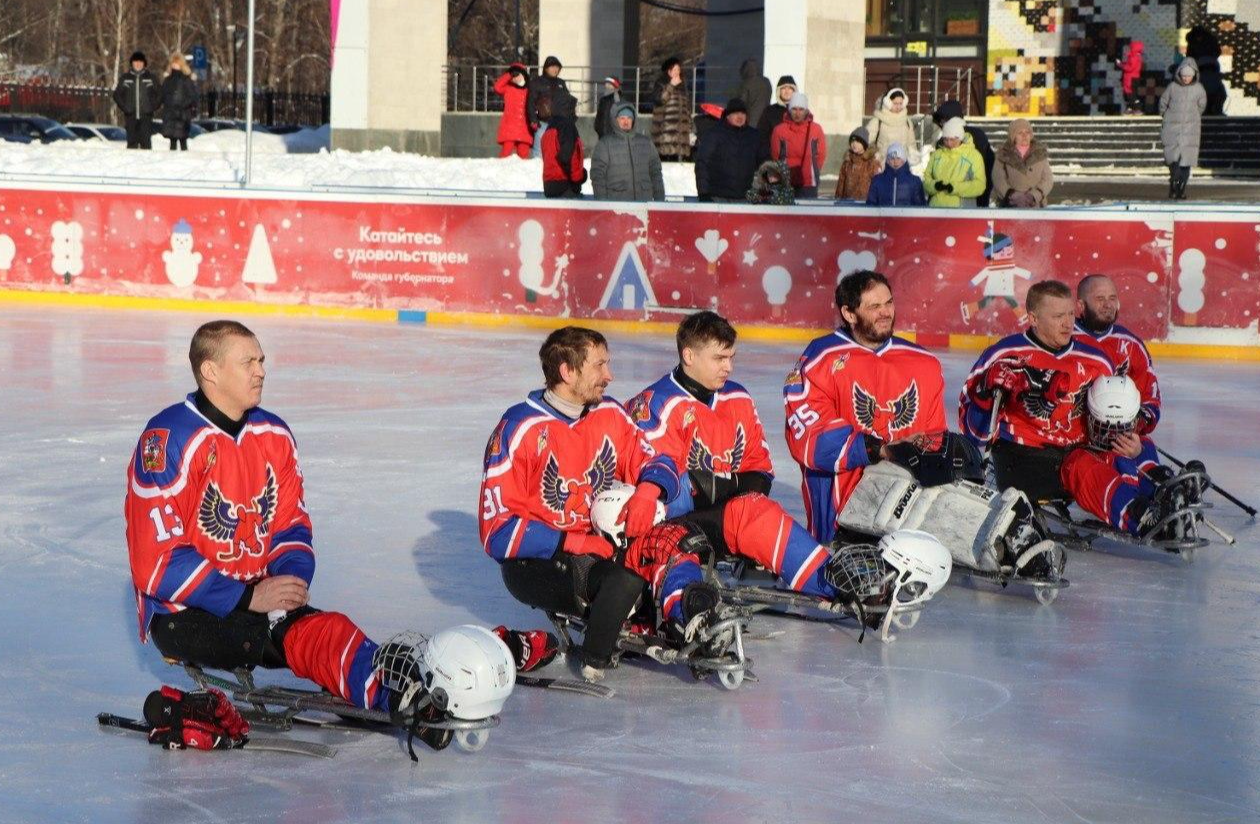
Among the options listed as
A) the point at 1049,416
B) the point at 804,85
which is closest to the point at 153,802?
the point at 1049,416

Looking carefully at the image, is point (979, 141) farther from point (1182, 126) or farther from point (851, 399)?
point (851, 399)

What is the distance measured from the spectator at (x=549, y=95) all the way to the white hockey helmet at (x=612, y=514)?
11.2 metres

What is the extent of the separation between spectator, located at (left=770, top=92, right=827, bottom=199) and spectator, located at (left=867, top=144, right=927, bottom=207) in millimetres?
1241

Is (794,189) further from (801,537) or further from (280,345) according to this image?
(801,537)

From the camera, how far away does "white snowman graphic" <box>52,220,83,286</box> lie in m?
16.2

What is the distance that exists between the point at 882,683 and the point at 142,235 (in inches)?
477

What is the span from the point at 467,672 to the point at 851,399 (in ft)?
8.12

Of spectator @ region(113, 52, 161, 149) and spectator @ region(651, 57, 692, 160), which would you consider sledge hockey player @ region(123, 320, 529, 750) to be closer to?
spectator @ region(651, 57, 692, 160)

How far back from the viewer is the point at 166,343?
43.8ft

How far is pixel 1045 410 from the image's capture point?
7.17 m

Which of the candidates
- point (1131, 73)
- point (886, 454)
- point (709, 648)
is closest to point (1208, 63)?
point (1131, 73)

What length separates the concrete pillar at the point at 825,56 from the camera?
24.0 meters

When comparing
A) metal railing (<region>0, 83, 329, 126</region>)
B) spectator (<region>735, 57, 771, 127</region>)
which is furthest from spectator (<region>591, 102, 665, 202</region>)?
metal railing (<region>0, 83, 329, 126</region>)

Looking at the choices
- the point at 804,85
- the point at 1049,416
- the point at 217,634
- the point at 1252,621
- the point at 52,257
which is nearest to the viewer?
the point at 217,634
